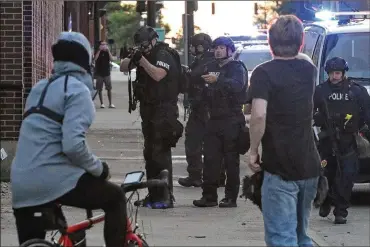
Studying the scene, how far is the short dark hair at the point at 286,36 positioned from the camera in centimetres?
583

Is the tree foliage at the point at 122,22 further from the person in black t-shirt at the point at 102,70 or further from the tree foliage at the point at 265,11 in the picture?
the person in black t-shirt at the point at 102,70

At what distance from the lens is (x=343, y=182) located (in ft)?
31.5

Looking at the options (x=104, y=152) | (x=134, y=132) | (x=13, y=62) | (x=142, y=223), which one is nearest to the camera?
(x=142, y=223)

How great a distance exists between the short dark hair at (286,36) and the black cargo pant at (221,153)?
13.7ft

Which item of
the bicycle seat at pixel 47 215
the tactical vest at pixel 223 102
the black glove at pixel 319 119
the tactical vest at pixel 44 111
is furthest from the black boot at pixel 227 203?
the tactical vest at pixel 44 111

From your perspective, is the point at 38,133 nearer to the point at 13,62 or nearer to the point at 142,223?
the point at 142,223

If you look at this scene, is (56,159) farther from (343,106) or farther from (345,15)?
(345,15)

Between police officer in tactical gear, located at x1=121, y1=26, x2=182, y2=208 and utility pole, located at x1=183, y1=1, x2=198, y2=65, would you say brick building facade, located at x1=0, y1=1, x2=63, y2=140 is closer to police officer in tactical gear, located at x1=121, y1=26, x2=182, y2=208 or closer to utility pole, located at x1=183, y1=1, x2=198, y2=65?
police officer in tactical gear, located at x1=121, y1=26, x2=182, y2=208

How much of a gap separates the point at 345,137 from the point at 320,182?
3.47 metres

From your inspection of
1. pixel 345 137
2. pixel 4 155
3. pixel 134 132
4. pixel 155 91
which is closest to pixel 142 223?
pixel 155 91

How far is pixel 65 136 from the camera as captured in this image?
17.4ft

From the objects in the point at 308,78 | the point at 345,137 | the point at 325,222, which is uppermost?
the point at 308,78

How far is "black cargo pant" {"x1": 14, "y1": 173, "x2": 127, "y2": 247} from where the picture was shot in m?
5.45

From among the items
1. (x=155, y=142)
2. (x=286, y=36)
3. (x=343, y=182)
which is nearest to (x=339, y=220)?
(x=343, y=182)
